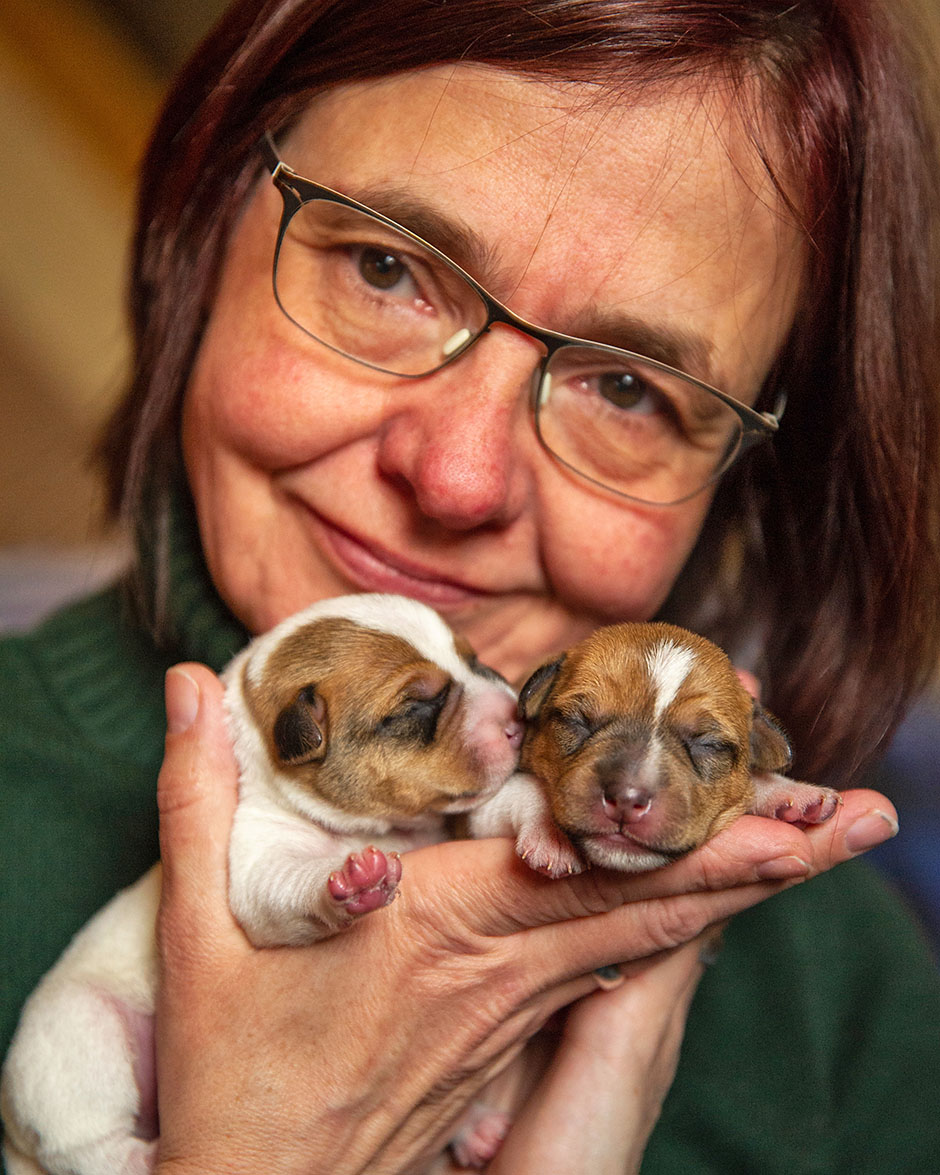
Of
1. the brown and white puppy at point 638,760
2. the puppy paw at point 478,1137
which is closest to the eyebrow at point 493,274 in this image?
the brown and white puppy at point 638,760

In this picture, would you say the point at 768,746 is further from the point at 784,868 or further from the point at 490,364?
the point at 490,364

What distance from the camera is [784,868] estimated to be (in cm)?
139

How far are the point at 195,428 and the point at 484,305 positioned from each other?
653mm

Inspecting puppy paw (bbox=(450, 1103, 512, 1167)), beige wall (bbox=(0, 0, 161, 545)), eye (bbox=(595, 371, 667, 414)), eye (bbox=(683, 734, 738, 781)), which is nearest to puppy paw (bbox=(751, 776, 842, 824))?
eye (bbox=(683, 734, 738, 781))

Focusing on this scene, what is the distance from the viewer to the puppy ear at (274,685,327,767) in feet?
5.21

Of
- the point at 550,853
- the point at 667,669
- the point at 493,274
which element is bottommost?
the point at 550,853

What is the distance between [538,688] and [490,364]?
1.80 feet

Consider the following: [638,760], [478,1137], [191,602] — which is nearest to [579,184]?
[638,760]

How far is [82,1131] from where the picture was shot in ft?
5.38

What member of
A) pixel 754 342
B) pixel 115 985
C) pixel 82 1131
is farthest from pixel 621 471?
pixel 82 1131

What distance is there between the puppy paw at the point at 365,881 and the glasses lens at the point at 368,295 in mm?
834

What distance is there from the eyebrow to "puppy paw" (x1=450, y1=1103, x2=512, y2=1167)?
145 cm

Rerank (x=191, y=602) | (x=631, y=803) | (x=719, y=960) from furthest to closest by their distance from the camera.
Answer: (x=719, y=960), (x=191, y=602), (x=631, y=803)

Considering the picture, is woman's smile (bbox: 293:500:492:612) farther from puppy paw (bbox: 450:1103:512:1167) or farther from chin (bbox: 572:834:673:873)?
puppy paw (bbox: 450:1103:512:1167)
